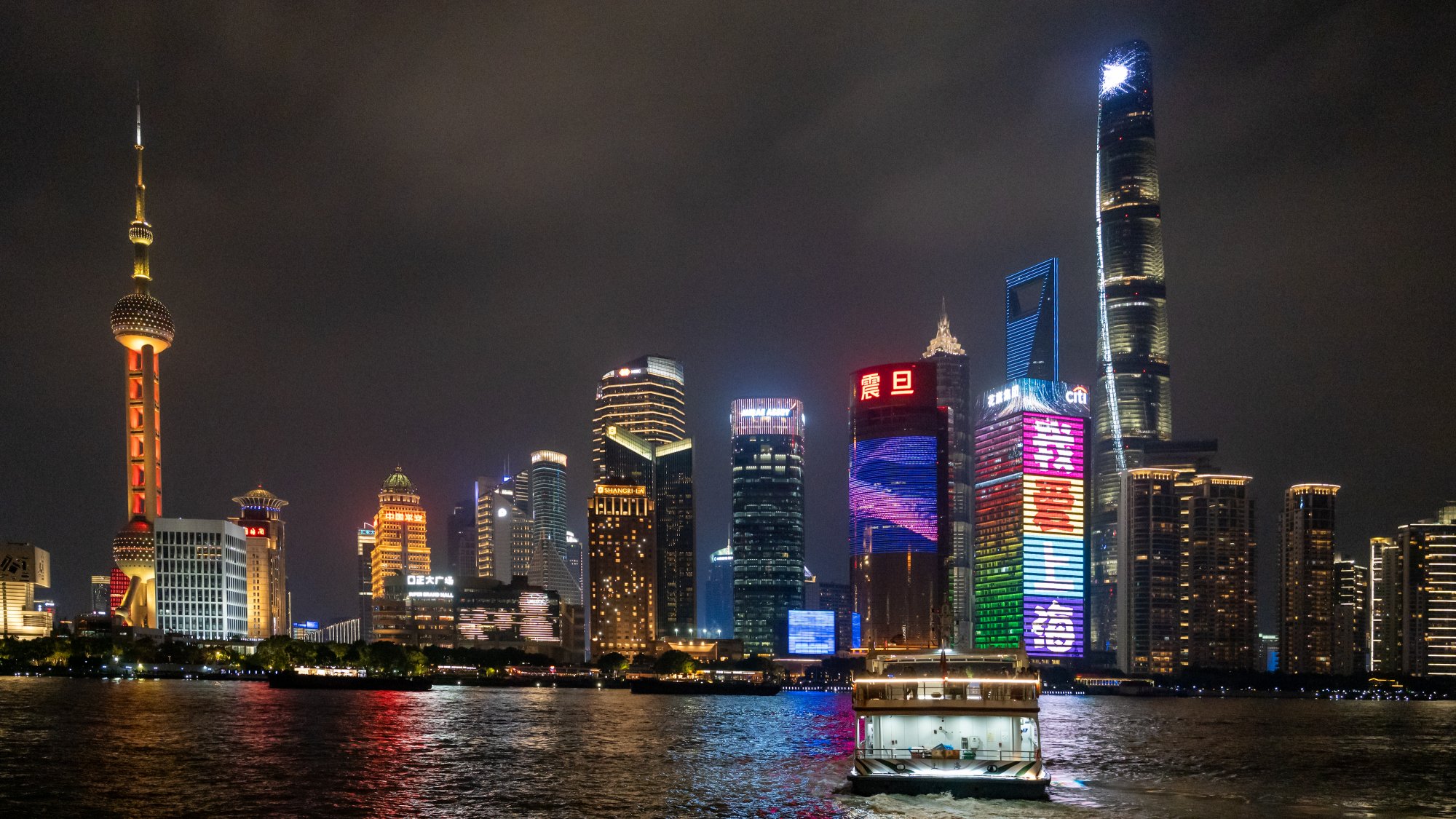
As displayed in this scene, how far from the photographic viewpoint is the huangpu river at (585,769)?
75000 millimetres

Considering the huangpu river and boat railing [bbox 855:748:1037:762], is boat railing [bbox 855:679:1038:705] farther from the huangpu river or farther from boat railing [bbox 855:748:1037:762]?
the huangpu river

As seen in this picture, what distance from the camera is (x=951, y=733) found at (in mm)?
77500

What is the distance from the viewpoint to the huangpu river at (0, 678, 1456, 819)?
246 ft

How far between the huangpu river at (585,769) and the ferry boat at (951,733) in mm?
1322

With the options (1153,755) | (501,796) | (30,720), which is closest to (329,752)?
(501,796)

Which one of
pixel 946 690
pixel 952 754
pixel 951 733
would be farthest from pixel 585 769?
pixel 952 754

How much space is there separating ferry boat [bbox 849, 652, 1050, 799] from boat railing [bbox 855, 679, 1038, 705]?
6 cm

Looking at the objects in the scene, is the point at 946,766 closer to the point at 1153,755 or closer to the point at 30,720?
the point at 1153,755

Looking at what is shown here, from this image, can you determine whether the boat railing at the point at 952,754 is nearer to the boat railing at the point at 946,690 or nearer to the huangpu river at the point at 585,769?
the huangpu river at the point at 585,769

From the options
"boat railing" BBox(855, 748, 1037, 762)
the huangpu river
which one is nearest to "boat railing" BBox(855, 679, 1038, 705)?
"boat railing" BBox(855, 748, 1037, 762)

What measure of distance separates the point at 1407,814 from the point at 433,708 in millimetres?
140043

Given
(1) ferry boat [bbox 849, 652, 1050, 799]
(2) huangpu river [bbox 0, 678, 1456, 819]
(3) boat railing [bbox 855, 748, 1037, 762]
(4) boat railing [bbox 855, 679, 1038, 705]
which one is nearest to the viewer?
(1) ferry boat [bbox 849, 652, 1050, 799]

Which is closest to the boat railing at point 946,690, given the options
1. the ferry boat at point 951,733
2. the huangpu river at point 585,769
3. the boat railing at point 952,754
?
the ferry boat at point 951,733

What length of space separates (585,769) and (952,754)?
32976 mm
